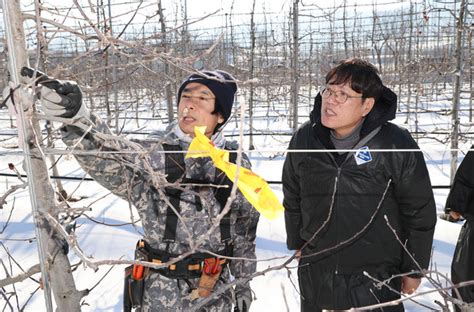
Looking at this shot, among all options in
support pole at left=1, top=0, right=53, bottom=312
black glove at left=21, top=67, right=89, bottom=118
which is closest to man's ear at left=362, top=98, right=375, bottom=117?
black glove at left=21, top=67, right=89, bottom=118

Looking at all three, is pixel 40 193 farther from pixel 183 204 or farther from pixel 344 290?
pixel 344 290

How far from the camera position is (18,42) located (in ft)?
3.02

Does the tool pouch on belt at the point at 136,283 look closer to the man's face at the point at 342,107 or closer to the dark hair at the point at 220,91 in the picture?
the dark hair at the point at 220,91

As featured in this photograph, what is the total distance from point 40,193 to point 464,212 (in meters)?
1.91

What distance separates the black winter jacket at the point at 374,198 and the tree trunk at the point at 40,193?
2.97 ft

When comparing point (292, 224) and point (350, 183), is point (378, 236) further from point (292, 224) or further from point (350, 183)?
point (292, 224)

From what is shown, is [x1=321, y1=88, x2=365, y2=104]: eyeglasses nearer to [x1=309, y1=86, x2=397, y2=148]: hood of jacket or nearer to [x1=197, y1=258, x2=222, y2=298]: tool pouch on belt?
[x1=309, y1=86, x2=397, y2=148]: hood of jacket

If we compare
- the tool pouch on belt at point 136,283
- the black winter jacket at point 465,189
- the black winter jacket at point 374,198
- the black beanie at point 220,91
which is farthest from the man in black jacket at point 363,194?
the tool pouch on belt at point 136,283

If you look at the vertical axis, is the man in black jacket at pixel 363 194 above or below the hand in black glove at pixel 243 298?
Result: above

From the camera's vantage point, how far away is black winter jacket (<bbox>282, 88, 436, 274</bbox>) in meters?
1.63

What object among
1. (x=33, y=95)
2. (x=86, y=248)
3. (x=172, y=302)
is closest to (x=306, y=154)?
(x=172, y=302)

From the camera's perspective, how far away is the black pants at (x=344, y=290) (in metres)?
1.64

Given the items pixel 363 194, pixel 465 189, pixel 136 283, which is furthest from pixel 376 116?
pixel 136 283

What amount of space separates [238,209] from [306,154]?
0.38 metres
